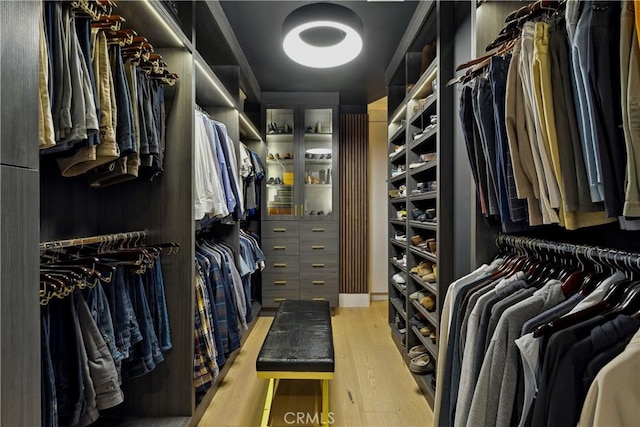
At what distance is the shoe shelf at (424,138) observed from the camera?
2.31 m

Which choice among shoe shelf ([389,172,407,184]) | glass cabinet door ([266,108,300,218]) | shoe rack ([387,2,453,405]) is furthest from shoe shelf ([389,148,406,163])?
glass cabinet door ([266,108,300,218])

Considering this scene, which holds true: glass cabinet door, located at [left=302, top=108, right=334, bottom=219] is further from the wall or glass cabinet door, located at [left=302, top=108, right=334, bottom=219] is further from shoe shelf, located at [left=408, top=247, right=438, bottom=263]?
shoe shelf, located at [left=408, top=247, right=438, bottom=263]

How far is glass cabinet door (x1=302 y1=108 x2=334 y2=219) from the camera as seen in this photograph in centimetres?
442

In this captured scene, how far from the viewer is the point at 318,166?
4.46m

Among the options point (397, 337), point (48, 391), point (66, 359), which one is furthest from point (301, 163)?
point (48, 391)

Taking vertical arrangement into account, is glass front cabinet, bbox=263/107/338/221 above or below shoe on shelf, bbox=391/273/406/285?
above

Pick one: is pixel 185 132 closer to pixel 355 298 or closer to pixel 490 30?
pixel 490 30

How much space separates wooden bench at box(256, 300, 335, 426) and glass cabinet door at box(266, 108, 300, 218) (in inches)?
77.0

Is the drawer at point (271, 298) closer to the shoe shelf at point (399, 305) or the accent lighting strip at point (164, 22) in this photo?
the shoe shelf at point (399, 305)

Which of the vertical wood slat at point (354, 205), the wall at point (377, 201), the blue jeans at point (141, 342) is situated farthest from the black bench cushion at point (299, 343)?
the wall at point (377, 201)

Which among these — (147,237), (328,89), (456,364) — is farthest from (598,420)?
(328,89)

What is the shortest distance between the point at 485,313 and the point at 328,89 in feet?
11.6

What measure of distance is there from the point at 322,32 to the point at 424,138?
1260 millimetres

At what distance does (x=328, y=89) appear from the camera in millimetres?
4254
